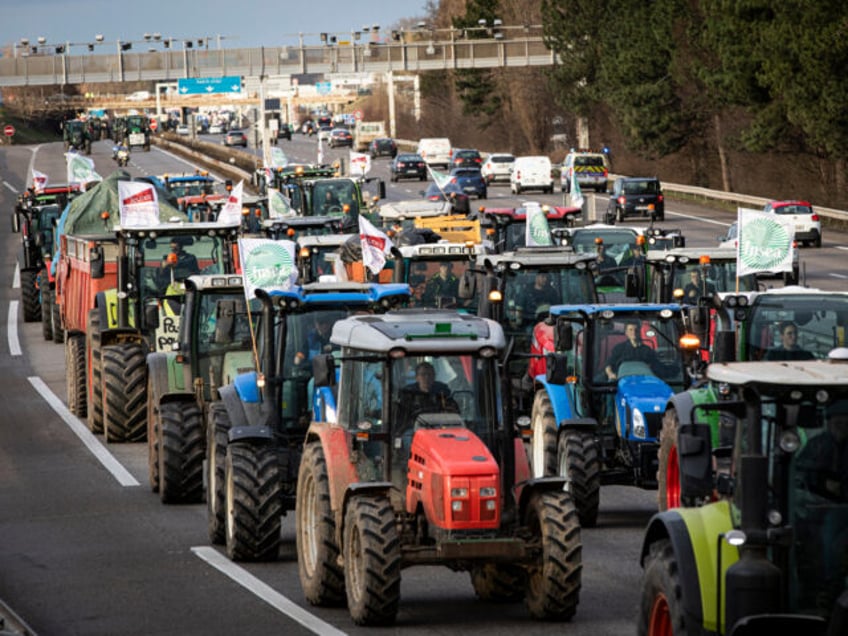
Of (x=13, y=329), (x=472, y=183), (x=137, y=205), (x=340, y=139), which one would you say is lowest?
(x=13, y=329)

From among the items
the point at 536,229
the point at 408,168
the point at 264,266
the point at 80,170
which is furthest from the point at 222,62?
the point at 264,266

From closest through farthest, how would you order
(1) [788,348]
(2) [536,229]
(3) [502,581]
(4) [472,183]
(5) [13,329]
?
1. (3) [502,581]
2. (1) [788,348]
3. (2) [536,229]
4. (5) [13,329]
5. (4) [472,183]

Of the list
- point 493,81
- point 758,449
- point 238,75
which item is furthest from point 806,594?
point 493,81

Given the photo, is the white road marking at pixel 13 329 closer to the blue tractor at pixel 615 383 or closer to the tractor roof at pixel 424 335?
the blue tractor at pixel 615 383

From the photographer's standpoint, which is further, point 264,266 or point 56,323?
point 56,323

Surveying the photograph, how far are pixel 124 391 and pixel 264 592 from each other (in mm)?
10478

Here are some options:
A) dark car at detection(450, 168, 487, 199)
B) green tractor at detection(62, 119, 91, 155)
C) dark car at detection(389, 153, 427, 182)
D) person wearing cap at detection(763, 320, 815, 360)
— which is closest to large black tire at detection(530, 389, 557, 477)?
person wearing cap at detection(763, 320, 815, 360)

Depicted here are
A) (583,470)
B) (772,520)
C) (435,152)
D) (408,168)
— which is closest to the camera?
(772,520)

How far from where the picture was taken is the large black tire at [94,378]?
89.2 feet

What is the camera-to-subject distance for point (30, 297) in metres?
45.8

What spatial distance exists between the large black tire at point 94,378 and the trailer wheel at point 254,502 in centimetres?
1009

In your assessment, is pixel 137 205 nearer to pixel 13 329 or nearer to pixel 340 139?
pixel 13 329

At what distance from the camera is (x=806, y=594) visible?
9.91m

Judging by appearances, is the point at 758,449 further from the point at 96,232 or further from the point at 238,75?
the point at 238,75
